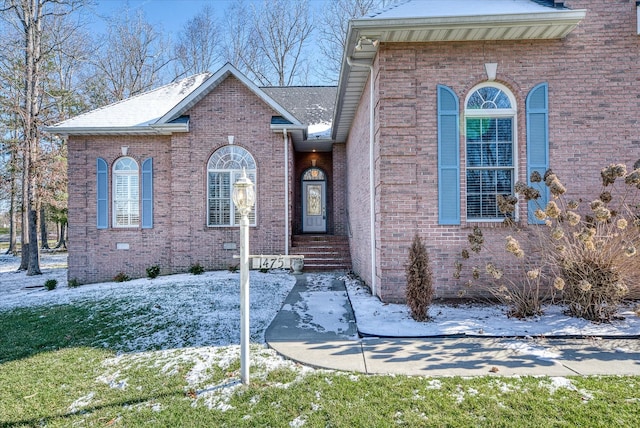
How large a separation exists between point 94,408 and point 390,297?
422 cm

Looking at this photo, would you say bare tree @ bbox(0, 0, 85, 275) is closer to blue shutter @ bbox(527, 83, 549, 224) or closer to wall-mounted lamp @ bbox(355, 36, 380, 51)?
wall-mounted lamp @ bbox(355, 36, 380, 51)

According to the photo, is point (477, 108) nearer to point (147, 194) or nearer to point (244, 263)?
point (244, 263)

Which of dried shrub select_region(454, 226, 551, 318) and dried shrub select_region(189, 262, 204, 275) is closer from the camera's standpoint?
dried shrub select_region(454, 226, 551, 318)

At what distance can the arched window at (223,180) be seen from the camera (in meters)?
10.5

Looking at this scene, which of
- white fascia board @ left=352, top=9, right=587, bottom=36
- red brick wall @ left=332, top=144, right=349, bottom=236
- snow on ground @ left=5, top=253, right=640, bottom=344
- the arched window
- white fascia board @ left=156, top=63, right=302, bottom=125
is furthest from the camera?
red brick wall @ left=332, top=144, right=349, bottom=236

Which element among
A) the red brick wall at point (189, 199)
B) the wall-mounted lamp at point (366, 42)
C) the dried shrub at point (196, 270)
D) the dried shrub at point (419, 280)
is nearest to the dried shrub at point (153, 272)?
the red brick wall at point (189, 199)

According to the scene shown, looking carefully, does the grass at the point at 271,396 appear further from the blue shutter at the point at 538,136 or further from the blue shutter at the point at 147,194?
the blue shutter at the point at 147,194

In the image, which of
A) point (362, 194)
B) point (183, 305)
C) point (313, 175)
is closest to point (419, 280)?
point (362, 194)

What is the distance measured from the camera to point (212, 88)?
404 inches

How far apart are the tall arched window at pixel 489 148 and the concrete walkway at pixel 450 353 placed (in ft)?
8.00

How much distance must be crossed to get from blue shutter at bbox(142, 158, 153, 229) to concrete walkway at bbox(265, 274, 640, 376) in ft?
25.2

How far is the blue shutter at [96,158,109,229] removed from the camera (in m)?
10.9

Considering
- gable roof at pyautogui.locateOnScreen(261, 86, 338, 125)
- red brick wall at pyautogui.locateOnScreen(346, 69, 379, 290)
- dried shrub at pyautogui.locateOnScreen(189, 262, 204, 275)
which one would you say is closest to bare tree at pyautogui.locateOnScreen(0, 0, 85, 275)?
dried shrub at pyautogui.locateOnScreen(189, 262, 204, 275)

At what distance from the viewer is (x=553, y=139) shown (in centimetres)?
578
